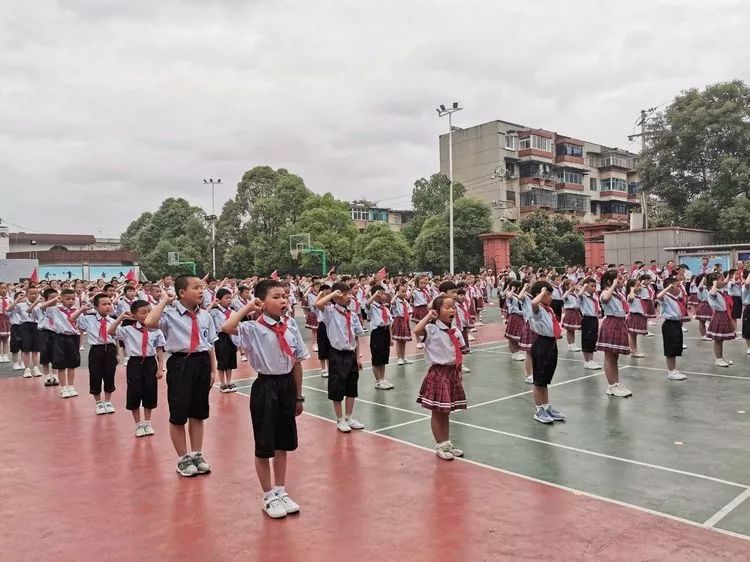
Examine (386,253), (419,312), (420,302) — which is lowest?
(419,312)

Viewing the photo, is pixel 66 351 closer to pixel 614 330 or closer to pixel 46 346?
pixel 46 346

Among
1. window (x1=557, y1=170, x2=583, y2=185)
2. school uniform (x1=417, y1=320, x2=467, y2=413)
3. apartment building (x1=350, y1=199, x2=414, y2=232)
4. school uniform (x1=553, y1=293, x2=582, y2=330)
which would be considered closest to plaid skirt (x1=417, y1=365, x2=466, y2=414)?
school uniform (x1=417, y1=320, x2=467, y2=413)

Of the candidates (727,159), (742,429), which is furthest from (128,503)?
(727,159)

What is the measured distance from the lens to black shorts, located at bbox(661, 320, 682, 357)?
9.23 metres

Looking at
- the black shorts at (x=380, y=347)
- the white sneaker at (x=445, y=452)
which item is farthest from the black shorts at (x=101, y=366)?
the white sneaker at (x=445, y=452)

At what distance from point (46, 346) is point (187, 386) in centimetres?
639

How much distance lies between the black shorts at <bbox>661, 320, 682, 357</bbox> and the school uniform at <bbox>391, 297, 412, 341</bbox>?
452 cm

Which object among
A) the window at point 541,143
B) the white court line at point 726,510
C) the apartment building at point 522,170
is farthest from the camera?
the window at point 541,143

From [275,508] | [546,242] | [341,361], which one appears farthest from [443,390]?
[546,242]

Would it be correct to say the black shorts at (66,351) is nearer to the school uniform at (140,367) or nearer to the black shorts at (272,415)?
the school uniform at (140,367)

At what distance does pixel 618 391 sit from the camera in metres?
8.16

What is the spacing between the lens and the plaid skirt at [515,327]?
37.3 feet

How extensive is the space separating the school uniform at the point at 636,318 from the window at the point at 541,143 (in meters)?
32.7

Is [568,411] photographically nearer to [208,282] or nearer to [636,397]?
[636,397]
